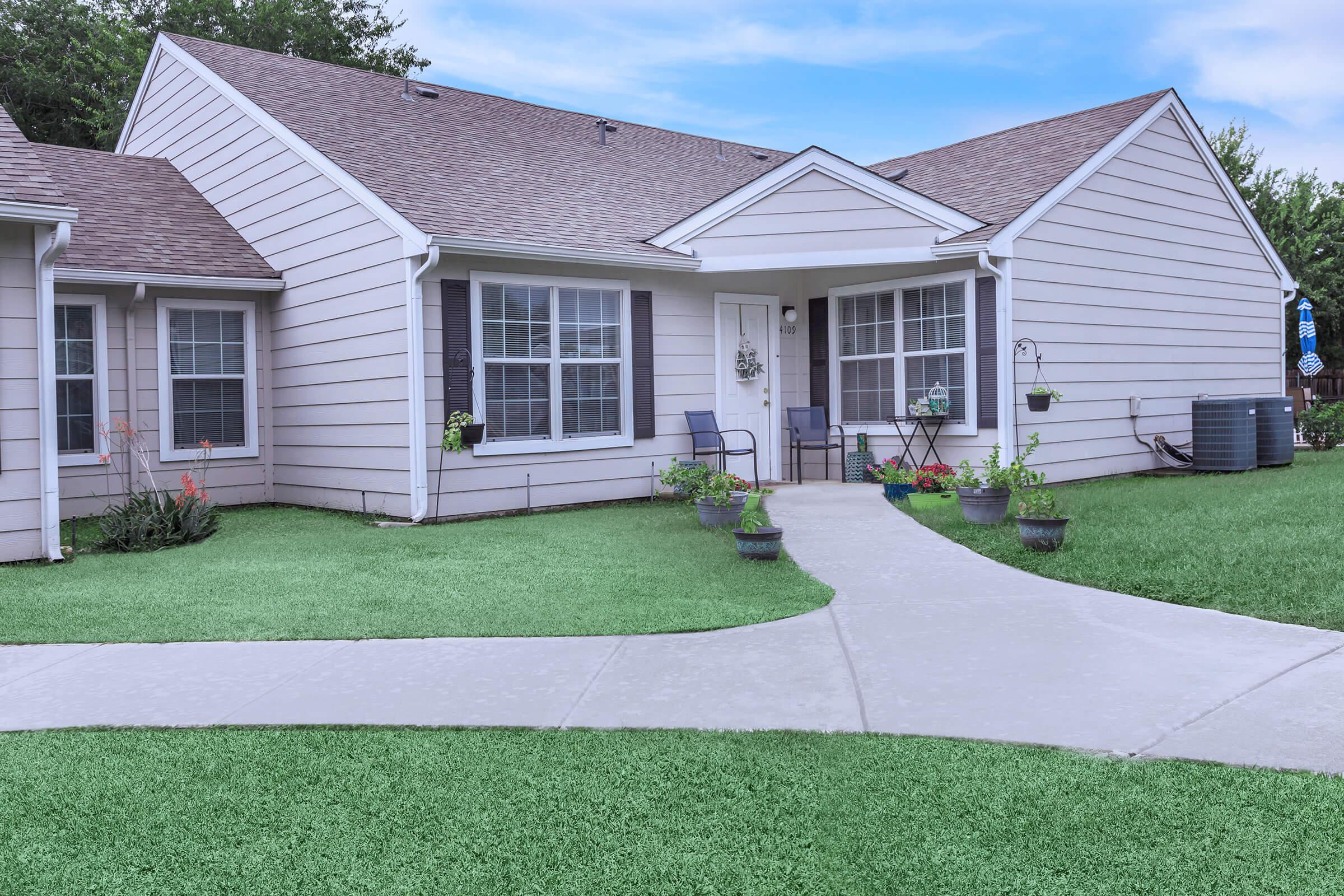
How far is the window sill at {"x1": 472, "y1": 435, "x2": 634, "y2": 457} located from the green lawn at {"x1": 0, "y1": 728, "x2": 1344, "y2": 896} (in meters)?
6.01

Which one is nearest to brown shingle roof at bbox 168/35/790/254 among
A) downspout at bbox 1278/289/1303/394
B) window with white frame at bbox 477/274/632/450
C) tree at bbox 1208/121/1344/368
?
window with white frame at bbox 477/274/632/450

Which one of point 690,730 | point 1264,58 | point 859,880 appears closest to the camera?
point 859,880

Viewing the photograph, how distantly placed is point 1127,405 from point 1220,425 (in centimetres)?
106

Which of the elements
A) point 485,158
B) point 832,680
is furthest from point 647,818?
point 485,158

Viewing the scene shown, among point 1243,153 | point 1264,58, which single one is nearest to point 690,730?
point 1264,58

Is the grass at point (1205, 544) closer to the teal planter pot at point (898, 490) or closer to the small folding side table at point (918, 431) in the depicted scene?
the teal planter pot at point (898, 490)

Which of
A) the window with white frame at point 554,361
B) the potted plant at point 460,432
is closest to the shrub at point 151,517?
the potted plant at point 460,432

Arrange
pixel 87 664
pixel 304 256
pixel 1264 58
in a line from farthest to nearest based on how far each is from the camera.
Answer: pixel 1264 58, pixel 304 256, pixel 87 664

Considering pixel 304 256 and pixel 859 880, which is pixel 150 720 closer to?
pixel 859 880

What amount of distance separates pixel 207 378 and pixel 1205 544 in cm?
891

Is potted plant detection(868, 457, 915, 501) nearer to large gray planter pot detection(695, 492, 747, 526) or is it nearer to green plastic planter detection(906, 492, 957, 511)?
green plastic planter detection(906, 492, 957, 511)

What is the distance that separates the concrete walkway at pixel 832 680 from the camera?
3.39 metres

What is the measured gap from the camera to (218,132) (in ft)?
37.7

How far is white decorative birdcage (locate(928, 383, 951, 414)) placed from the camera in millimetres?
9961
